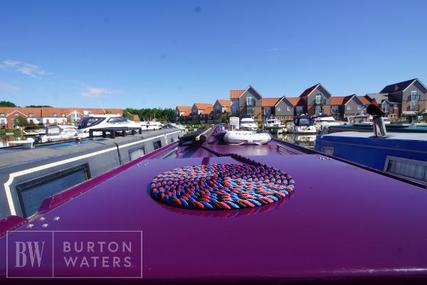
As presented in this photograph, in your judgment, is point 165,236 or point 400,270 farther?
point 165,236

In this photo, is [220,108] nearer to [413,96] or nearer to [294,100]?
[294,100]

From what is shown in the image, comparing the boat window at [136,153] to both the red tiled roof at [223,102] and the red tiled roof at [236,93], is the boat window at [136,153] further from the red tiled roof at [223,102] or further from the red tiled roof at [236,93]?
the red tiled roof at [223,102]

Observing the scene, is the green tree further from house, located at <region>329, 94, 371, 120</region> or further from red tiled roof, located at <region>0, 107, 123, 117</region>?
red tiled roof, located at <region>0, 107, 123, 117</region>

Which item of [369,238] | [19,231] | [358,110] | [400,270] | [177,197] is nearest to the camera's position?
[400,270]

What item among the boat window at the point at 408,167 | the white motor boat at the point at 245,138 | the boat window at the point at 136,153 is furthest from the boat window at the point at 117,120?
the boat window at the point at 408,167

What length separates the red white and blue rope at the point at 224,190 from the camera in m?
1.53

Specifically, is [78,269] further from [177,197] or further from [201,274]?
[177,197]

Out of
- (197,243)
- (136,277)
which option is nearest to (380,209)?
(197,243)

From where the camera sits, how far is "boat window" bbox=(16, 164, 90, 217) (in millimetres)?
2562

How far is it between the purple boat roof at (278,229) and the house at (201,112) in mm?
58627

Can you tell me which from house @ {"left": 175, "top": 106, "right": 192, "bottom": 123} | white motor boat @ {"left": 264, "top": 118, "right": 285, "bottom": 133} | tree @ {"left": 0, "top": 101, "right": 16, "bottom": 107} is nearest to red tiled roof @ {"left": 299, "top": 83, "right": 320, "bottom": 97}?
white motor boat @ {"left": 264, "top": 118, "right": 285, "bottom": 133}

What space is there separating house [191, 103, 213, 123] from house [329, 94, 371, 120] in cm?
2764

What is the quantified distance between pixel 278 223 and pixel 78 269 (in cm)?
95

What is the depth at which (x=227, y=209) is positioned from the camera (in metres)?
1.48
